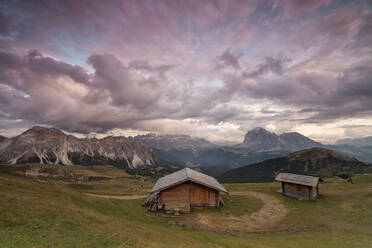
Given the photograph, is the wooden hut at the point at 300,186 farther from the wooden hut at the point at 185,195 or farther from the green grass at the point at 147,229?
the wooden hut at the point at 185,195

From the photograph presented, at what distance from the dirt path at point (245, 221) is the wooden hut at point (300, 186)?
1025cm

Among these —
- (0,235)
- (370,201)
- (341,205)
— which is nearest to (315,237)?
(341,205)

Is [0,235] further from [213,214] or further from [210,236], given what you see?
[213,214]

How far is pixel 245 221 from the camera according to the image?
26.5 metres

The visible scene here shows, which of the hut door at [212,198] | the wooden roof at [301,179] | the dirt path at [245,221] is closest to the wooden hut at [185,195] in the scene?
the hut door at [212,198]

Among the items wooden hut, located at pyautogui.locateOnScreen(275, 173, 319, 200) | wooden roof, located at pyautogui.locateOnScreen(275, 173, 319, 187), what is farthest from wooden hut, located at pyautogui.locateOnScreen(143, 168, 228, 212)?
wooden hut, located at pyautogui.locateOnScreen(275, 173, 319, 200)

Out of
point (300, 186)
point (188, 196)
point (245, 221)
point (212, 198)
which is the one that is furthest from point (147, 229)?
Answer: point (300, 186)

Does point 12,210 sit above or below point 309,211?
above

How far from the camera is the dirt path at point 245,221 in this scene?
2359cm

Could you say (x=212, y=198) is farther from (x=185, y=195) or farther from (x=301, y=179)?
(x=301, y=179)

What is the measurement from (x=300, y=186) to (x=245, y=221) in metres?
22.9

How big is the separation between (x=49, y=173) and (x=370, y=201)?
152008 mm

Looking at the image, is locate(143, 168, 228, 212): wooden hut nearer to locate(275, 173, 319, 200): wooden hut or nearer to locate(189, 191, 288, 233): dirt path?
locate(189, 191, 288, 233): dirt path

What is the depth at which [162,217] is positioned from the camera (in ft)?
93.7
